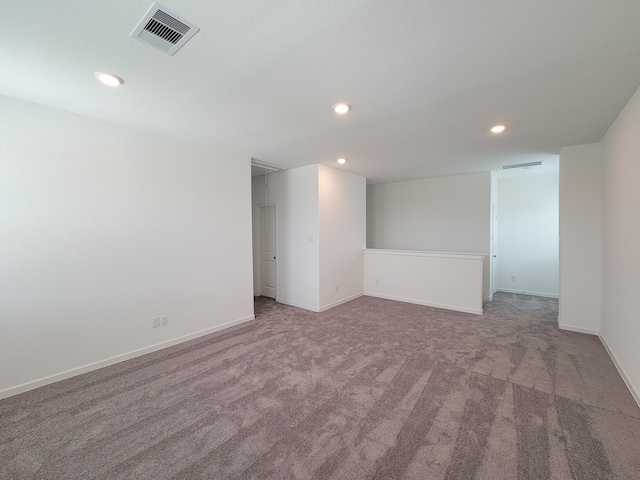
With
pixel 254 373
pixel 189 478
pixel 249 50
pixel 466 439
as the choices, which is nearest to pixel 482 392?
pixel 466 439

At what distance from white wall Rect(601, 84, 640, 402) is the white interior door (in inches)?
192

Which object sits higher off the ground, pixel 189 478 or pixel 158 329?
pixel 158 329

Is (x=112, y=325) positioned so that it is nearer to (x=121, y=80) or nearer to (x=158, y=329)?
(x=158, y=329)

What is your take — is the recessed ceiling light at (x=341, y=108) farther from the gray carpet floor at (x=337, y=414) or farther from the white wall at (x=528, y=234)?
the white wall at (x=528, y=234)

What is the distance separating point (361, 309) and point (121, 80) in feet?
14.3

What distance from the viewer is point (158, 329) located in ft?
10.5

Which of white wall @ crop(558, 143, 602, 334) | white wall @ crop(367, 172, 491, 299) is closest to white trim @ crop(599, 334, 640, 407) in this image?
white wall @ crop(558, 143, 602, 334)

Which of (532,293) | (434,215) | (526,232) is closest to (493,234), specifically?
(526,232)

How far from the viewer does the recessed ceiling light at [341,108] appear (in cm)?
247

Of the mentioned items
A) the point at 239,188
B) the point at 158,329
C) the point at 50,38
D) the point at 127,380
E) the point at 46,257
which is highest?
the point at 50,38

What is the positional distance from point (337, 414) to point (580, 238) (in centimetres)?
402

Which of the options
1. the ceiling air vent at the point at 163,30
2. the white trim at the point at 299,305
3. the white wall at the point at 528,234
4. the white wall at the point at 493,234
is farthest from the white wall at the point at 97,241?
the white wall at the point at 528,234

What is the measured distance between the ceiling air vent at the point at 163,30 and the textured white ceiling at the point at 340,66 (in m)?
0.04

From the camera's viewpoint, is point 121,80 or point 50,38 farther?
point 121,80
